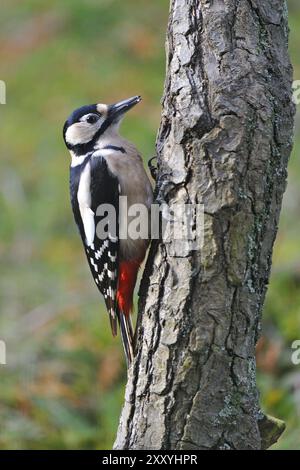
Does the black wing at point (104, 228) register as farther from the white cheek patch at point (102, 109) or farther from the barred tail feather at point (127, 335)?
the white cheek patch at point (102, 109)

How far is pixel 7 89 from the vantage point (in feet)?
35.2

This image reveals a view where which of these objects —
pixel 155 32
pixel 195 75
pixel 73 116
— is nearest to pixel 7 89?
pixel 155 32

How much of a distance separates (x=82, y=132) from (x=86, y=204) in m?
0.44

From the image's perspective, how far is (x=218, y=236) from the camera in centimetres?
299

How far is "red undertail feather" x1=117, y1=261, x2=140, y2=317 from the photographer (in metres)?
3.92

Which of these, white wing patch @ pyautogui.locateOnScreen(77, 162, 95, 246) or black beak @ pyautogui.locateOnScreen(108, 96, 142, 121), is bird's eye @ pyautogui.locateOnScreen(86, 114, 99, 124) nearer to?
black beak @ pyautogui.locateOnScreen(108, 96, 142, 121)

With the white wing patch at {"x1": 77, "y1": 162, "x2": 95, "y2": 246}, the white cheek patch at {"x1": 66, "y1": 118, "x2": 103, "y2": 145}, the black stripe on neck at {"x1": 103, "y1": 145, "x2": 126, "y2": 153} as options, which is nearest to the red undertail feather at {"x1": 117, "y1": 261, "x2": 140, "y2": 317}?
the white wing patch at {"x1": 77, "y1": 162, "x2": 95, "y2": 246}

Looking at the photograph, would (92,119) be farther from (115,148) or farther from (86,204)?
(86,204)

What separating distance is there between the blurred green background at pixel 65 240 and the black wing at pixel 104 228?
4.55 ft

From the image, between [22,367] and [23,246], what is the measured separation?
109 inches

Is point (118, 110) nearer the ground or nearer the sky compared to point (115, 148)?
nearer the sky

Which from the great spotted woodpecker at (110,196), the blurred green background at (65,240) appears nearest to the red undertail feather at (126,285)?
the great spotted woodpecker at (110,196)

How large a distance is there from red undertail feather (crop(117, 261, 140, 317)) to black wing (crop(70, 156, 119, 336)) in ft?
0.08

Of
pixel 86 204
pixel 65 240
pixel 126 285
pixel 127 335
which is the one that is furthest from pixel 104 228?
pixel 65 240
